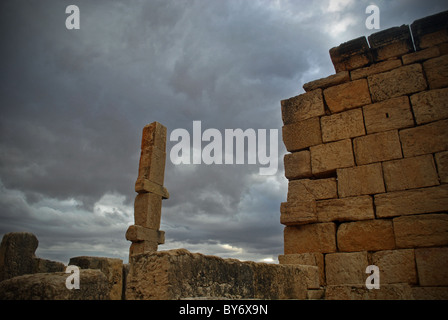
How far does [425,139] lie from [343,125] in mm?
1332

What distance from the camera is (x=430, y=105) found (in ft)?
17.1

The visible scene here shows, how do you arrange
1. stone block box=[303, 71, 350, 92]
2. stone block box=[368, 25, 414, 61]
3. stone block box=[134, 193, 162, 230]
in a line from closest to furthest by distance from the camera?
stone block box=[368, 25, 414, 61] < stone block box=[303, 71, 350, 92] < stone block box=[134, 193, 162, 230]

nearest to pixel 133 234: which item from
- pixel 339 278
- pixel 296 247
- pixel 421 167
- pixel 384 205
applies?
pixel 296 247

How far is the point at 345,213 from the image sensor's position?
5.39 m

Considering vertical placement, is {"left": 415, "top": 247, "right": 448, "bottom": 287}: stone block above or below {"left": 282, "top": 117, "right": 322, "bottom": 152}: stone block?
below

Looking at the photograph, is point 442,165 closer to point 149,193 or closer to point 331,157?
point 331,157

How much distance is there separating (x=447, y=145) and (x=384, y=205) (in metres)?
1.33

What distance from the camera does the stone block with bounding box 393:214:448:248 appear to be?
461 cm

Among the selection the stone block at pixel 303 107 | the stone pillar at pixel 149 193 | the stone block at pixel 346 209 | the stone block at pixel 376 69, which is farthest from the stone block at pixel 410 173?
the stone pillar at pixel 149 193

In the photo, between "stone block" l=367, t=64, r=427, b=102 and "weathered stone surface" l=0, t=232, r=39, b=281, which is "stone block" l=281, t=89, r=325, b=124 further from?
"weathered stone surface" l=0, t=232, r=39, b=281

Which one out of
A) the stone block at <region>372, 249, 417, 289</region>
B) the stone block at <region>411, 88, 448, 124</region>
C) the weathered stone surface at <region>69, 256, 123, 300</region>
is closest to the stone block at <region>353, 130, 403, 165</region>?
the stone block at <region>411, 88, 448, 124</region>

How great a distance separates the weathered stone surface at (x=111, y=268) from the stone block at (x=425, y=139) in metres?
4.95

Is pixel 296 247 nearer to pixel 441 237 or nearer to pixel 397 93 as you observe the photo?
pixel 441 237

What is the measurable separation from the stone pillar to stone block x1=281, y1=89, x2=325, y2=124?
229 inches
